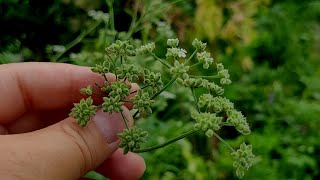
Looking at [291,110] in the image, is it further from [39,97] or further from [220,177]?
[39,97]

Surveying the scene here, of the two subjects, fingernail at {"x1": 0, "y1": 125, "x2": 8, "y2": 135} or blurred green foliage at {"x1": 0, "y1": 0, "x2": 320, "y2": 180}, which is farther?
blurred green foliage at {"x1": 0, "y1": 0, "x2": 320, "y2": 180}

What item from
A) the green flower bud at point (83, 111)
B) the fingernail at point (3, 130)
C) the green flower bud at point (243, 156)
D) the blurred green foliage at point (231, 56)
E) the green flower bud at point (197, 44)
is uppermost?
the green flower bud at point (197, 44)

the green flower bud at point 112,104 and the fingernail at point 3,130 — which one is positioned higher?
the green flower bud at point 112,104

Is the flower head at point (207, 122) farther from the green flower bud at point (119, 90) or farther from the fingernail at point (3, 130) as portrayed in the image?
the fingernail at point (3, 130)

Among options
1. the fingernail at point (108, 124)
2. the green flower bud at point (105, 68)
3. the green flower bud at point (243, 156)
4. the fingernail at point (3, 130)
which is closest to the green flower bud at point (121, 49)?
the green flower bud at point (105, 68)

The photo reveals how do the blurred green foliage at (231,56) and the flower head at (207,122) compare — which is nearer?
the flower head at (207,122)

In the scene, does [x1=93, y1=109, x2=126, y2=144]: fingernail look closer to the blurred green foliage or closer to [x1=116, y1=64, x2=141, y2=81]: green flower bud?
[x1=116, y1=64, x2=141, y2=81]: green flower bud

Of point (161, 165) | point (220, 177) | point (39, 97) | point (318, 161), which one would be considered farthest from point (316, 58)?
point (39, 97)

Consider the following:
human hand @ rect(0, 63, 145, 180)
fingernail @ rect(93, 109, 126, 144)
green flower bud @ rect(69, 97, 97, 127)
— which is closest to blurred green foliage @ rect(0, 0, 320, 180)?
human hand @ rect(0, 63, 145, 180)
